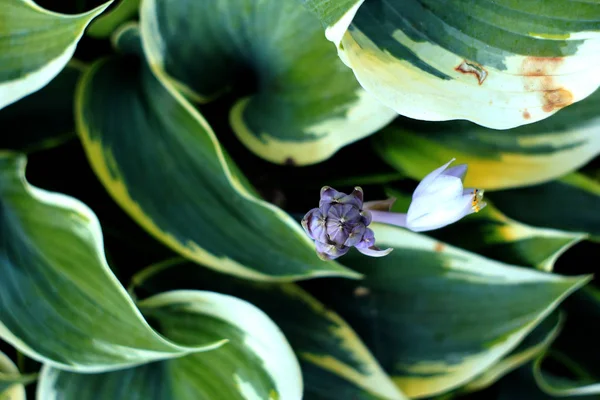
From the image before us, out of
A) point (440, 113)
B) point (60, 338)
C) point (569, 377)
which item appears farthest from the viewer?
point (569, 377)

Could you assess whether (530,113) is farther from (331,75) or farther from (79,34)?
(79,34)

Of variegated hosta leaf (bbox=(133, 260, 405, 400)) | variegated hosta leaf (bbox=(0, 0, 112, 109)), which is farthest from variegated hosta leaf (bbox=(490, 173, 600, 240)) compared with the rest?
variegated hosta leaf (bbox=(0, 0, 112, 109))

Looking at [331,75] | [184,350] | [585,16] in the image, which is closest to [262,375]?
[184,350]

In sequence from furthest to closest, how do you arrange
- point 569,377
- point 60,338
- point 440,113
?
point 569,377, point 60,338, point 440,113

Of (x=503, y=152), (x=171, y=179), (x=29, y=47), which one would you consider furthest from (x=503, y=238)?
(x=29, y=47)

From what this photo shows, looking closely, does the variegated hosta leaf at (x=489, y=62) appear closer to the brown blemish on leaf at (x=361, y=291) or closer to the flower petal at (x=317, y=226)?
the flower petal at (x=317, y=226)

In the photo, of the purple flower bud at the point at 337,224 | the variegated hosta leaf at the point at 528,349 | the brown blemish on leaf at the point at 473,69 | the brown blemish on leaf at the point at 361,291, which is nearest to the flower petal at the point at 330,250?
the purple flower bud at the point at 337,224

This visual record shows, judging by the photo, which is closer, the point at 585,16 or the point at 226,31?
the point at 585,16

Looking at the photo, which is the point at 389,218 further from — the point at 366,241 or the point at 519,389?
the point at 519,389
